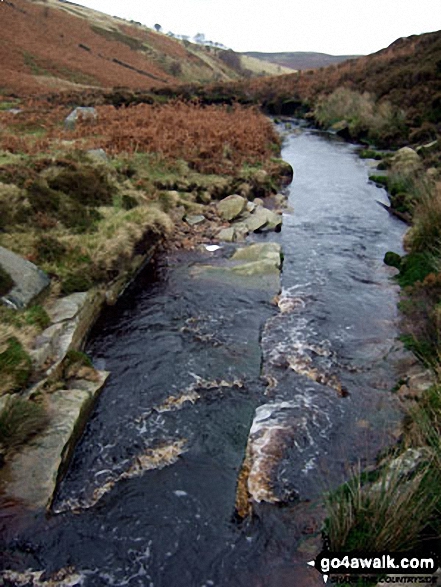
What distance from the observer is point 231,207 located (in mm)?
18328

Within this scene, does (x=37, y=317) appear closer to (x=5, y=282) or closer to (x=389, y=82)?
(x=5, y=282)

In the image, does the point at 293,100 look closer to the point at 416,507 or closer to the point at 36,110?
the point at 36,110

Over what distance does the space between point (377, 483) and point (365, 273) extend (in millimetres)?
9570

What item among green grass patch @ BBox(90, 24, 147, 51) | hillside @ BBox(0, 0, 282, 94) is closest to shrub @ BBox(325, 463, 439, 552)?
hillside @ BBox(0, 0, 282, 94)

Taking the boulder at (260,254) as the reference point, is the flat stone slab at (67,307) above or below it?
below

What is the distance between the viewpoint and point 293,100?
175 feet

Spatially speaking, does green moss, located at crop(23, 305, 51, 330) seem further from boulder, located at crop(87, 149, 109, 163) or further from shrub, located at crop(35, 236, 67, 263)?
boulder, located at crop(87, 149, 109, 163)

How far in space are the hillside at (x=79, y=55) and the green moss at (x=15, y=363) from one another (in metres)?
35.8

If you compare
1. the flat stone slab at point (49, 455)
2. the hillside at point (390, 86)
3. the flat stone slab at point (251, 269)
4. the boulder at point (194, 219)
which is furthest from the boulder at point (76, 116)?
the hillside at point (390, 86)

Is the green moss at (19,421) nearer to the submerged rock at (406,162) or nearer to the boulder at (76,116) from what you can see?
the boulder at (76,116)

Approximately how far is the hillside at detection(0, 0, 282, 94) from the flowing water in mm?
34466

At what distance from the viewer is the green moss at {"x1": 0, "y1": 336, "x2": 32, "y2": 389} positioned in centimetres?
743

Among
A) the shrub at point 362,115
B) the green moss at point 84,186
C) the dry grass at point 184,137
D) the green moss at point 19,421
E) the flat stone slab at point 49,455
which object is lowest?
the flat stone slab at point 49,455

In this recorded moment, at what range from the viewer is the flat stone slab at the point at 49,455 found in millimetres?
6121
